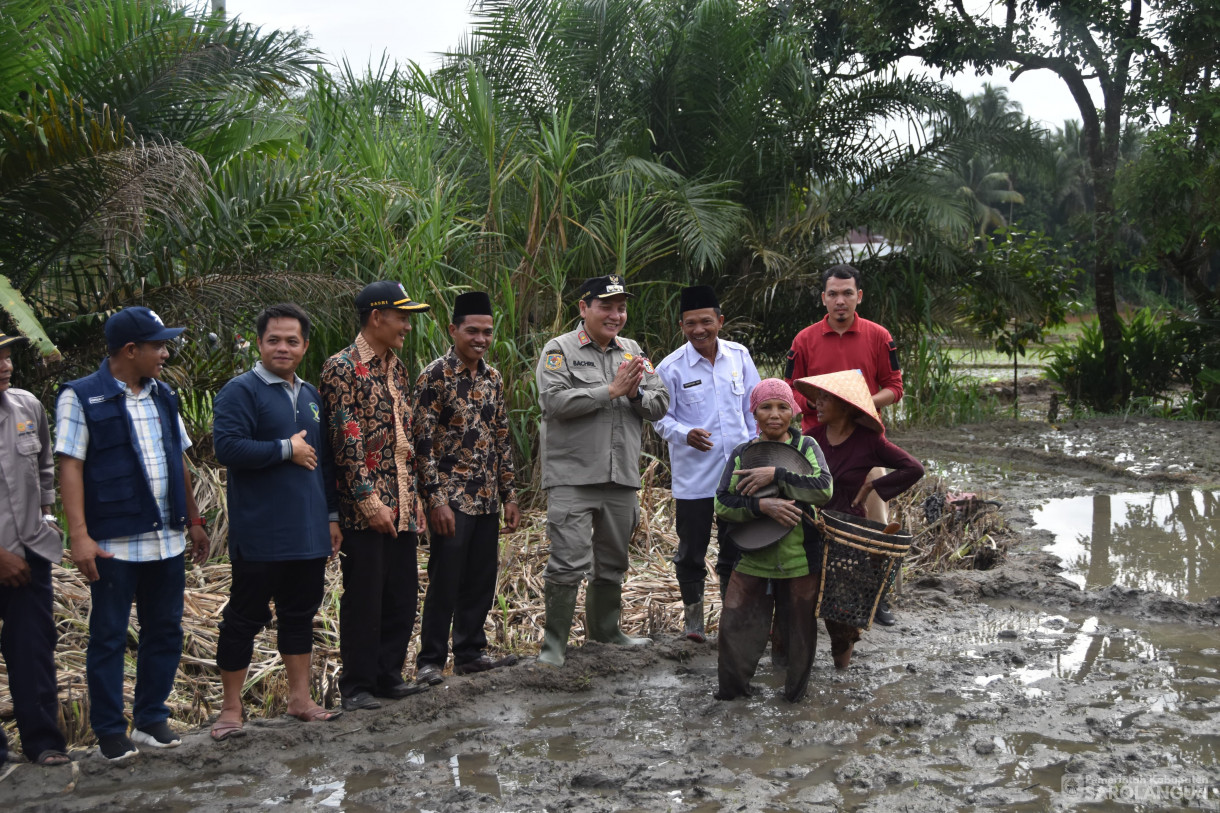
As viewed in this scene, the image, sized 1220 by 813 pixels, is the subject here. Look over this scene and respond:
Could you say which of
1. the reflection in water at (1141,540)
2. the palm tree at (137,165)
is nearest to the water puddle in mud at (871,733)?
the reflection in water at (1141,540)

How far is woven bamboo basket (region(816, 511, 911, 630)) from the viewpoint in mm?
4645

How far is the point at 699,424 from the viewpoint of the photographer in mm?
5586

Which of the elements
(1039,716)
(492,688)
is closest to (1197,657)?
(1039,716)

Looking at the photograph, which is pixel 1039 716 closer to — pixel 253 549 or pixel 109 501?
pixel 253 549

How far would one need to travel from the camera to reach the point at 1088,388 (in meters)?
15.6

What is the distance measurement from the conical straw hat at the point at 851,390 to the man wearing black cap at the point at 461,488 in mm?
1484

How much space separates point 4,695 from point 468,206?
4.81 metres

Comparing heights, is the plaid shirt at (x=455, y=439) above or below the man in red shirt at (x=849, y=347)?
below

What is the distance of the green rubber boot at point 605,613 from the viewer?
5418 mm

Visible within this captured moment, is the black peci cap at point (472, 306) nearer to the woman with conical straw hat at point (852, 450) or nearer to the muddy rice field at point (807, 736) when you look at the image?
the woman with conical straw hat at point (852, 450)

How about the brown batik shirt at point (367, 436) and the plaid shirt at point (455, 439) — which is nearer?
the brown batik shirt at point (367, 436)

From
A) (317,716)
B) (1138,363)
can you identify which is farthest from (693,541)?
(1138,363)

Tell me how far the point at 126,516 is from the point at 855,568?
2.89 m

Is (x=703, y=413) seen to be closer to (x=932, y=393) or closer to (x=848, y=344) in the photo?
(x=848, y=344)
